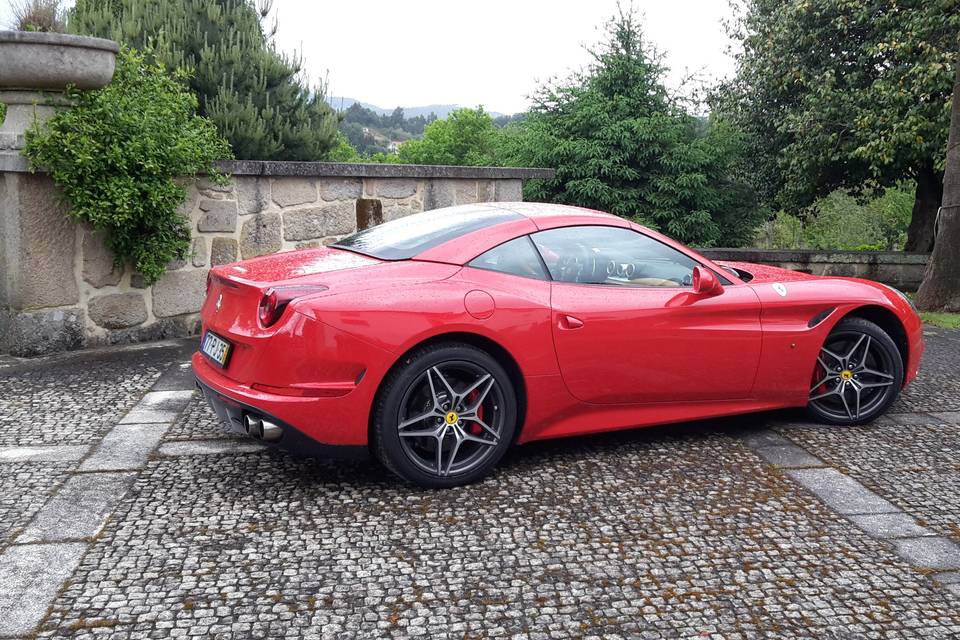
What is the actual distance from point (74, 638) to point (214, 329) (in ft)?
5.66

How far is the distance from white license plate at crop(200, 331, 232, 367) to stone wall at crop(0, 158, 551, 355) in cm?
280

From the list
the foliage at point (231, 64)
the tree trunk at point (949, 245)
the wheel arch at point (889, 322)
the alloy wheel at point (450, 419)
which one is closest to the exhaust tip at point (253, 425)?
the alloy wheel at point (450, 419)

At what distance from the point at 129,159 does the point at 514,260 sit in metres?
3.45

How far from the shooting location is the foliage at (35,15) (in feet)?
26.3

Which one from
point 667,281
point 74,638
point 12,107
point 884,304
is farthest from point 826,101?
point 74,638

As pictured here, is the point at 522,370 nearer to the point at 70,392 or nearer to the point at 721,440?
the point at 721,440

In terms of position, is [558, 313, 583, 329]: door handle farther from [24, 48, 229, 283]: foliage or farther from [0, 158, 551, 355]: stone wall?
[0, 158, 551, 355]: stone wall

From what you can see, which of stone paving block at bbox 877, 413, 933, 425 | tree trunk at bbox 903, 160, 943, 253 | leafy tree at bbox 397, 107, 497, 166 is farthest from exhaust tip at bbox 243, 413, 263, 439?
leafy tree at bbox 397, 107, 497, 166

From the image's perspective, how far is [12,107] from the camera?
6.25 meters

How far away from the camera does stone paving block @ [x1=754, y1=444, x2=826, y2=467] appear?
4445mm

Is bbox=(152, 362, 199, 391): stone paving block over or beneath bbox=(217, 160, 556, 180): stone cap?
beneath

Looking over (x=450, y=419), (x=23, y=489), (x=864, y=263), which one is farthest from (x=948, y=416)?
(x=864, y=263)

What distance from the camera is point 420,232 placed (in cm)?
459

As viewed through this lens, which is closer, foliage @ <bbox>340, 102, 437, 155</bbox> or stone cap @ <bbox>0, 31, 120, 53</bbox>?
stone cap @ <bbox>0, 31, 120, 53</bbox>
